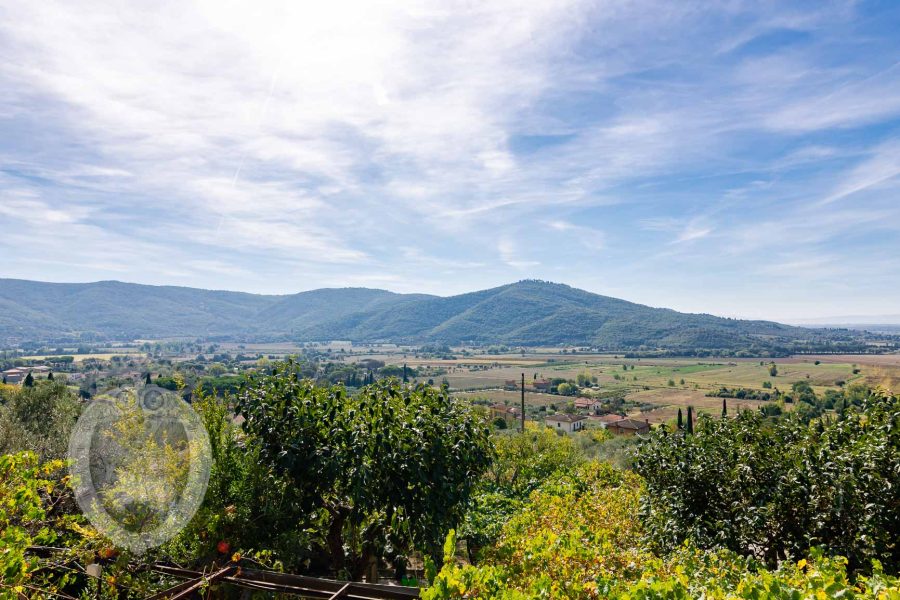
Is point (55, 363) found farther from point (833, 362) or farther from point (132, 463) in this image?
point (833, 362)

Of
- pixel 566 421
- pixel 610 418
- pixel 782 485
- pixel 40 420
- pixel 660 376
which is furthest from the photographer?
pixel 660 376

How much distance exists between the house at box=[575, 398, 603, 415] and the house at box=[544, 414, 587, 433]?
5.82 metres

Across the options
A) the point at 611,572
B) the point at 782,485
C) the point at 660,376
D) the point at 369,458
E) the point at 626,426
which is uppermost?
the point at 369,458

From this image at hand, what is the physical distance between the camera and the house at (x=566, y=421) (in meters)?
62.6

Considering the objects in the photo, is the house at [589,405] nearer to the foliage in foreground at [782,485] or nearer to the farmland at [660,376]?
the farmland at [660,376]

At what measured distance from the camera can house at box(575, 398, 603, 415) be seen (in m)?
73.0

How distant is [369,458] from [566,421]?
6262 centimetres

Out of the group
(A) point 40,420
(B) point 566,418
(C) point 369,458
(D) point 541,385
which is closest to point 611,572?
(C) point 369,458

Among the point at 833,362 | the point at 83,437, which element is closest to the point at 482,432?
the point at 83,437

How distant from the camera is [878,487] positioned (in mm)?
4770

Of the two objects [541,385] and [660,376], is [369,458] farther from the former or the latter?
[660,376]

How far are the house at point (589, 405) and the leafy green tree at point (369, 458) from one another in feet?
227

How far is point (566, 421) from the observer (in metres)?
64.5

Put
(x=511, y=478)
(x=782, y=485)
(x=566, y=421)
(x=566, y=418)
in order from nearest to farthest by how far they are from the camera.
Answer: (x=782, y=485) → (x=511, y=478) → (x=566, y=421) → (x=566, y=418)
